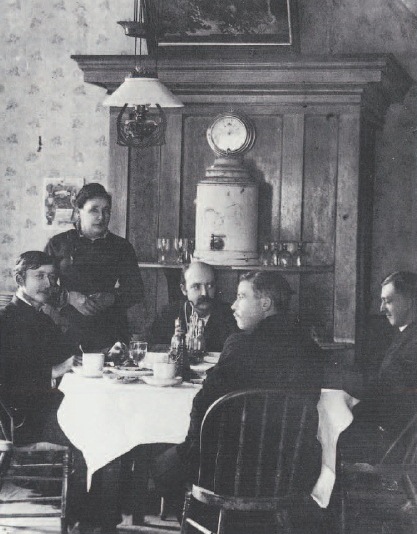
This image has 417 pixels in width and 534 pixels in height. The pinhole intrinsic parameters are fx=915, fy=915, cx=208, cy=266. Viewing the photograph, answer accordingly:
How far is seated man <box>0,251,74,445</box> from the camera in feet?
13.5

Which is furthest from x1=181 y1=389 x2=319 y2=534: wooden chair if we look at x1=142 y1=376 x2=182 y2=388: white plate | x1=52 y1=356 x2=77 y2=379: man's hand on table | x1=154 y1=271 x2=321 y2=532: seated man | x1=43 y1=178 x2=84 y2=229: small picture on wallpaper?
x1=43 y1=178 x2=84 y2=229: small picture on wallpaper

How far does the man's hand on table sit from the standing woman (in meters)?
1.26

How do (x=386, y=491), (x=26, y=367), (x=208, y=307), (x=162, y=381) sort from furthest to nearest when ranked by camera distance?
(x=208, y=307) < (x=386, y=491) < (x=26, y=367) < (x=162, y=381)

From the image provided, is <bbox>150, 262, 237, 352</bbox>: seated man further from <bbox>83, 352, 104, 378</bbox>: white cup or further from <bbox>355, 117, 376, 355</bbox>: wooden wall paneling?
<bbox>355, 117, 376, 355</bbox>: wooden wall paneling

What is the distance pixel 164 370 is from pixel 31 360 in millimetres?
698

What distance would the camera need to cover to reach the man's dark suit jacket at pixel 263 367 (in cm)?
335

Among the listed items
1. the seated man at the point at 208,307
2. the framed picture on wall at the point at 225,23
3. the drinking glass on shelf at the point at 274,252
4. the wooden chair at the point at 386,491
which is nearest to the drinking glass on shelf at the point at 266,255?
the drinking glass on shelf at the point at 274,252

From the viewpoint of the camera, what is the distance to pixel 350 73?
570 cm

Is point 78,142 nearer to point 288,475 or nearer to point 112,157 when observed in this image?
point 112,157

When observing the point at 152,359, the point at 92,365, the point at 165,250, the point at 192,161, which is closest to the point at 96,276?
the point at 165,250

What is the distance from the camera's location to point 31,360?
4141 millimetres

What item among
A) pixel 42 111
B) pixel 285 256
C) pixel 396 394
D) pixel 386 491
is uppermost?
pixel 42 111

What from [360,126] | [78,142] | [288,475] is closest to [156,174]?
[78,142]

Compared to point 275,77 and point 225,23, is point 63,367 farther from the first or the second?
point 225,23
